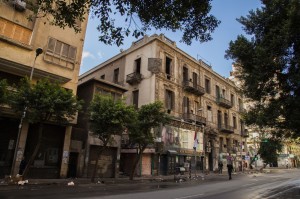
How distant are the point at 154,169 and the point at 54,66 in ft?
49.4

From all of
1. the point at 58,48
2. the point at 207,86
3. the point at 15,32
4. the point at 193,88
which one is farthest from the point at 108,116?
the point at 207,86

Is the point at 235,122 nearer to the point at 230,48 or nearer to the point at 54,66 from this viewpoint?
the point at 54,66

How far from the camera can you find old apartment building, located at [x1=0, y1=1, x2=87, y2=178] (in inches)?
769

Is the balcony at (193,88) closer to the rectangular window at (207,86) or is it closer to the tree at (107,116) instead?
the rectangular window at (207,86)

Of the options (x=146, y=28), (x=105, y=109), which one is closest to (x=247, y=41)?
(x=146, y=28)

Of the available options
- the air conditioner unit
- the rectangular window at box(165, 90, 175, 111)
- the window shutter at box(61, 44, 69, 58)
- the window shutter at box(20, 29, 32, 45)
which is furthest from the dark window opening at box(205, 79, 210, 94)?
the air conditioner unit

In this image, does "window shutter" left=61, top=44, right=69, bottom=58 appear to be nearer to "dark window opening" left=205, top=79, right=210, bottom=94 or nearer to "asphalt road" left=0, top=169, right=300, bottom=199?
"asphalt road" left=0, top=169, right=300, bottom=199

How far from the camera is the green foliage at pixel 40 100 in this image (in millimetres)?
17270

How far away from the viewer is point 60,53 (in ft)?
75.0

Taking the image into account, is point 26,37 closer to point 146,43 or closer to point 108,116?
point 108,116

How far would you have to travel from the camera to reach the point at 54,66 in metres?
22.0

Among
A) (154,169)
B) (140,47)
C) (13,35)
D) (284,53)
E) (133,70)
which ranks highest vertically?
(140,47)

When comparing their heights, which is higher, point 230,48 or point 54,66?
point 54,66

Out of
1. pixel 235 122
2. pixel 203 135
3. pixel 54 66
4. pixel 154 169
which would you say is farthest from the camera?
pixel 235 122
